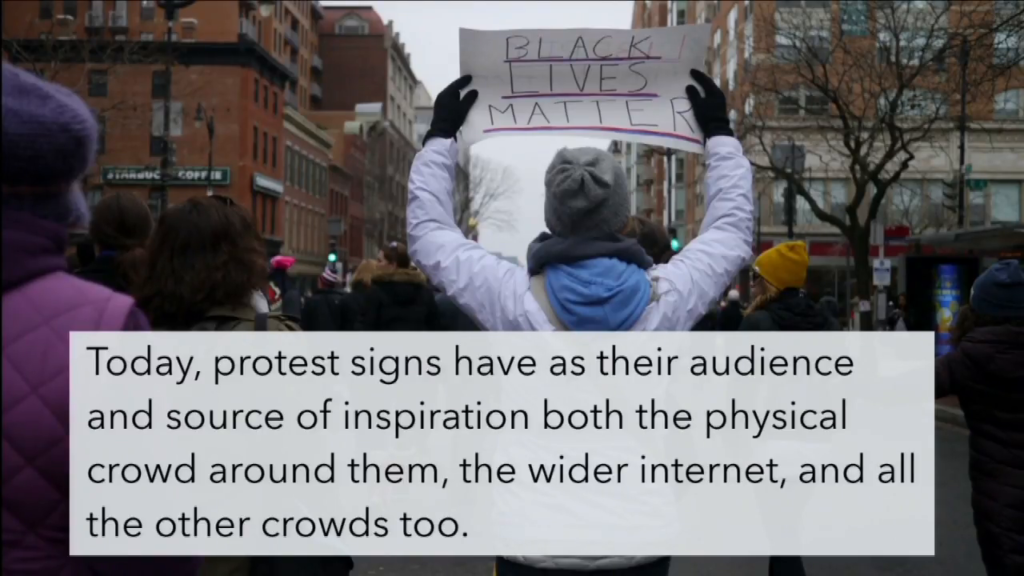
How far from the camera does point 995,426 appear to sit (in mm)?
4496

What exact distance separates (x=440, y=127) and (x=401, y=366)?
0.70 meters

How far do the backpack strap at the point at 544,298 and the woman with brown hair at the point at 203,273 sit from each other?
0.82m

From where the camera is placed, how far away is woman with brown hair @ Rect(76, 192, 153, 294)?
14.7ft

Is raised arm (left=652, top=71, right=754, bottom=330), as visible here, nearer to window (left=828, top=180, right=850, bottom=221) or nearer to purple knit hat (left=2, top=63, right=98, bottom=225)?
purple knit hat (left=2, top=63, right=98, bottom=225)

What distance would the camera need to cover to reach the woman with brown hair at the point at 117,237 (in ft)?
14.7

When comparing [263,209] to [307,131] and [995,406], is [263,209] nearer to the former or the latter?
[307,131]

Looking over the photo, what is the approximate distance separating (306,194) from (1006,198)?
4998 centimetres

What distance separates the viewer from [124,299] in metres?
2.25

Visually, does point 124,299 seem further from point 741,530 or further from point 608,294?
point 741,530

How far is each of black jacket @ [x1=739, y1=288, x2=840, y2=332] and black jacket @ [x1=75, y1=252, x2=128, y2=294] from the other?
3.15m


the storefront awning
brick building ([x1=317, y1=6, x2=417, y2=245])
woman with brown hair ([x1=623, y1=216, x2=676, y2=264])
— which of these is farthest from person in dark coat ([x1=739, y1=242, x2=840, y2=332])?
brick building ([x1=317, y1=6, x2=417, y2=245])

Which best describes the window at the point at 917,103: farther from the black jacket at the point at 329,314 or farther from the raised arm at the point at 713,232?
the raised arm at the point at 713,232

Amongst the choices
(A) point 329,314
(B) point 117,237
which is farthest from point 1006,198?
(B) point 117,237

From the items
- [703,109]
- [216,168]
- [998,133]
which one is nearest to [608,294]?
[703,109]
